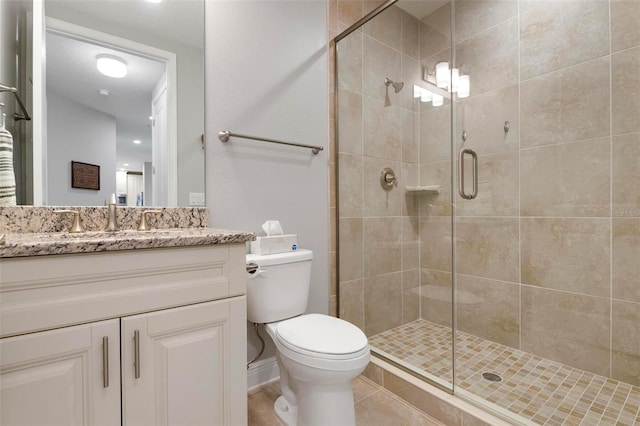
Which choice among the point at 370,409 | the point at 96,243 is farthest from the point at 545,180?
the point at 96,243

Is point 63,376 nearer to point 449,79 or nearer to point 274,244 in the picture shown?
point 274,244

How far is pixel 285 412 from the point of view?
56.6 inches

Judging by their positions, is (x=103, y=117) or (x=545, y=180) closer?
(x=103, y=117)

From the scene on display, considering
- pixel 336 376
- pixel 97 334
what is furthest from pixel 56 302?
pixel 336 376

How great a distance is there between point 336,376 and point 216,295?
0.52 metres

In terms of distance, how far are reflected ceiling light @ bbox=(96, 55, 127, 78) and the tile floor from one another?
1.65 metres

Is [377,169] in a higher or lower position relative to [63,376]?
higher

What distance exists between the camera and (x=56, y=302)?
788 mm

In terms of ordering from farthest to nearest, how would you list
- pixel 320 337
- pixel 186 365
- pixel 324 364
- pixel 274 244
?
pixel 274 244, pixel 320 337, pixel 324 364, pixel 186 365

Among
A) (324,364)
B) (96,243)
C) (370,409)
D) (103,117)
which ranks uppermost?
(103,117)

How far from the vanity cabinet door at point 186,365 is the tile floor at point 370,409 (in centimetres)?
45

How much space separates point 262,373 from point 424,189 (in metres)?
1.50

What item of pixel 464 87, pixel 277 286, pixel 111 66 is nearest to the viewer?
pixel 111 66

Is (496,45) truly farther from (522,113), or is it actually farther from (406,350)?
(406,350)
